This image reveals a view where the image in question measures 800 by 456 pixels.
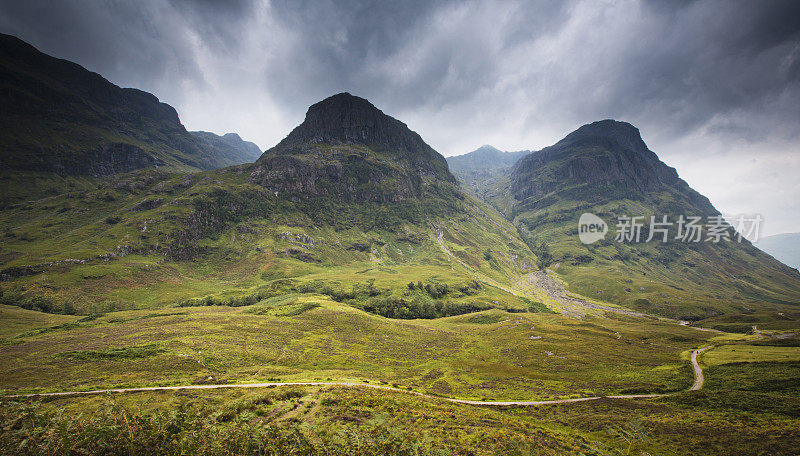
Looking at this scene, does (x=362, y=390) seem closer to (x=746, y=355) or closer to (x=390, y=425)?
(x=390, y=425)

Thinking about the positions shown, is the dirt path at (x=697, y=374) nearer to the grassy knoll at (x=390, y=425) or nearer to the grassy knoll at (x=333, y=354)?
the grassy knoll at (x=333, y=354)

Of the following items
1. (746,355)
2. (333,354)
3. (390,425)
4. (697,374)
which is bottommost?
(333,354)

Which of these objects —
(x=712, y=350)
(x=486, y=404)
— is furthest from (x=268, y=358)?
(x=712, y=350)

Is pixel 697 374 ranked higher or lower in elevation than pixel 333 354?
higher

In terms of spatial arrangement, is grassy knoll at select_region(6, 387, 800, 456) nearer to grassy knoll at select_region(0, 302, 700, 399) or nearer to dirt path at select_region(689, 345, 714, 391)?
dirt path at select_region(689, 345, 714, 391)

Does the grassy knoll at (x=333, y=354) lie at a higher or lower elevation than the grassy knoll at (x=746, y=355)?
lower

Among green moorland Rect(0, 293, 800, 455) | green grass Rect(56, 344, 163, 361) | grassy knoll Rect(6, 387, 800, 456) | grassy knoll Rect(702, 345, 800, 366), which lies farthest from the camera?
grassy knoll Rect(702, 345, 800, 366)

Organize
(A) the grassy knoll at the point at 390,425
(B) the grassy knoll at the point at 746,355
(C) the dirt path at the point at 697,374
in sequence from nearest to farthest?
(A) the grassy knoll at the point at 390,425, (C) the dirt path at the point at 697,374, (B) the grassy knoll at the point at 746,355

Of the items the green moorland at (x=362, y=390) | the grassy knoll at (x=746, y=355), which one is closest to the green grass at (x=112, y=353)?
the green moorland at (x=362, y=390)

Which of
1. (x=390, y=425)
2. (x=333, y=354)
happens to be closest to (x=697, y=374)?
(x=390, y=425)

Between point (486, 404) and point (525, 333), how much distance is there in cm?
7529

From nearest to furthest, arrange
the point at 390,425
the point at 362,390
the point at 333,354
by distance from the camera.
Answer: the point at 390,425 < the point at 362,390 < the point at 333,354

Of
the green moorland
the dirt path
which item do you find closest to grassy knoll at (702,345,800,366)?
the green moorland

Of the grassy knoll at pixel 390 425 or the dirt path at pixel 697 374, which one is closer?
the grassy knoll at pixel 390 425
